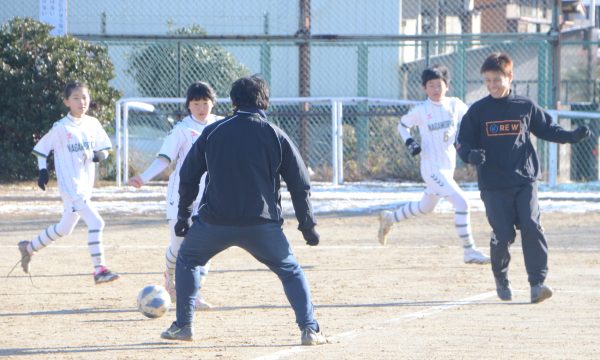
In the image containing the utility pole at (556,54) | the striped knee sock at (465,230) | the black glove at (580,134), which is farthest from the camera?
the utility pole at (556,54)

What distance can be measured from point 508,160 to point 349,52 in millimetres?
17612

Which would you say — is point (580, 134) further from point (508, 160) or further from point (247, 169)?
point (247, 169)

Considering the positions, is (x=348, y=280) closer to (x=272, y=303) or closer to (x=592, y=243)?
(x=272, y=303)

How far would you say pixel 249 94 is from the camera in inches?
250

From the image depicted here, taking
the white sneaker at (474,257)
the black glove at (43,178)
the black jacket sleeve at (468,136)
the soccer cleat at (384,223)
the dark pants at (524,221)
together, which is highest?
the black jacket sleeve at (468,136)

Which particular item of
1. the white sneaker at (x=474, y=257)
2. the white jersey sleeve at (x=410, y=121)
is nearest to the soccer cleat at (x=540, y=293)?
the white sneaker at (x=474, y=257)

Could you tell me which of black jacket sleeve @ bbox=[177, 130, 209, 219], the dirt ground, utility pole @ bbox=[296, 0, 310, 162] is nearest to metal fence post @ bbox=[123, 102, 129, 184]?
utility pole @ bbox=[296, 0, 310, 162]

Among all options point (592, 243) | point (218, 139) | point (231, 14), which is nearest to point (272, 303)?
point (218, 139)

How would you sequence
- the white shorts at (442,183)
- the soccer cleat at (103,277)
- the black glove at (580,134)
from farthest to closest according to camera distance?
the white shorts at (442,183)
the soccer cleat at (103,277)
the black glove at (580,134)

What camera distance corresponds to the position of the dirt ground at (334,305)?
6.37m

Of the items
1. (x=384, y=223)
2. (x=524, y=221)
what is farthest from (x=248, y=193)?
(x=384, y=223)

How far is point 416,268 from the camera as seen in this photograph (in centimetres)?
1002

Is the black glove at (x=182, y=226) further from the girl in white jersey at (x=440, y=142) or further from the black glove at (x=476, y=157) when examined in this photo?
the girl in white jersey at (x=440, y=142)

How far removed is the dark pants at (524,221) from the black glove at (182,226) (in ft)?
8.03
